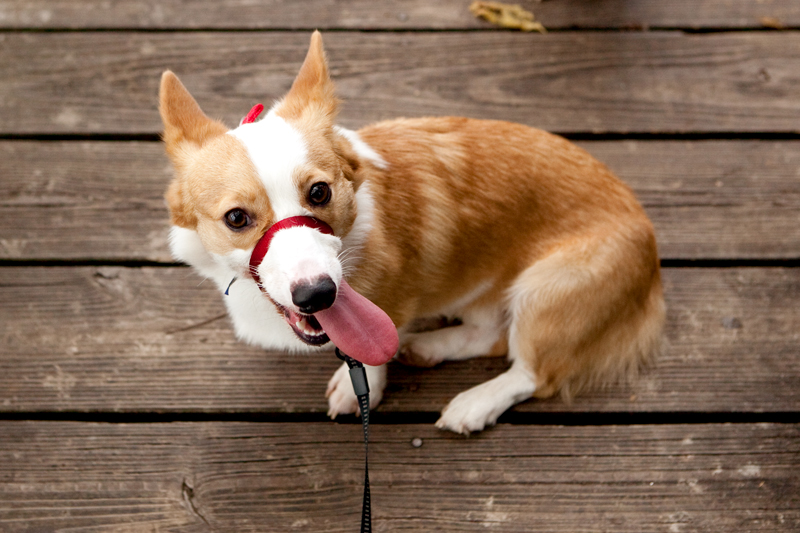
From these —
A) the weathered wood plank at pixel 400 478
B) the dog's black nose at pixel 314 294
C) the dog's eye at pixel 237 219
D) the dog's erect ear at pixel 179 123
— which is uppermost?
the dog's erect ear at pixel 179 123

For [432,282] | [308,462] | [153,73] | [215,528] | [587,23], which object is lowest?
[215,528]

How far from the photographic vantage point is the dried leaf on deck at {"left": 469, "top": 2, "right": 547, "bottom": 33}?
92.6 inches

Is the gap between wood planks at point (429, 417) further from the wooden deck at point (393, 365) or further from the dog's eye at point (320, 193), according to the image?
the dog's eye at point (320, 193)

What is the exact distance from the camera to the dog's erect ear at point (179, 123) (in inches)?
48.9

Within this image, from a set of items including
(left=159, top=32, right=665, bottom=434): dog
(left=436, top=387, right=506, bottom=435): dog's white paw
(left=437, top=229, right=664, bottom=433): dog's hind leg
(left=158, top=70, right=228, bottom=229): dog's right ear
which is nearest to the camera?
(left=159, top=32, right=665, bottom=434): dog

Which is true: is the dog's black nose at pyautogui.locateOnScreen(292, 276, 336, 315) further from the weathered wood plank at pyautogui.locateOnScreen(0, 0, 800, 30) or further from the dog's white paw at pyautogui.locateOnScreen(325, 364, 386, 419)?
the weathered wood plank at pyautogui.locateOnScreen(0, 0, 800, 30)

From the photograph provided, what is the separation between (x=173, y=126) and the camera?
1.25 meters

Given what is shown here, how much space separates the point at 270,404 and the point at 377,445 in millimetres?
375

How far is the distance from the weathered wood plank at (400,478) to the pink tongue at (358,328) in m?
0.54

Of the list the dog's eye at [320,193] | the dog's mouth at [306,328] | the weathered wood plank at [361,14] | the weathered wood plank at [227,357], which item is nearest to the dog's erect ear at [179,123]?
the dog's eye at [320,193]

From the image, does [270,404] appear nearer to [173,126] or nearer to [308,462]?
[308,462]

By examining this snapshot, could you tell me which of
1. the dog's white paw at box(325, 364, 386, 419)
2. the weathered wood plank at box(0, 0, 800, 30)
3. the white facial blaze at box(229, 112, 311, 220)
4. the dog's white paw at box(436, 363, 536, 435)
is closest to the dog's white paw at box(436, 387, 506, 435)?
the dog's white paw at box(436, 363, 536, 435)

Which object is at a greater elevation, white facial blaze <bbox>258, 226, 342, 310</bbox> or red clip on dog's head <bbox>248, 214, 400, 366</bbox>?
white facial blaze <bbox>258, 226, 342, 310</bbox>

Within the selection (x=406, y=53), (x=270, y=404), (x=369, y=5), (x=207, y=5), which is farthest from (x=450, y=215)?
(x=207, y=5)
